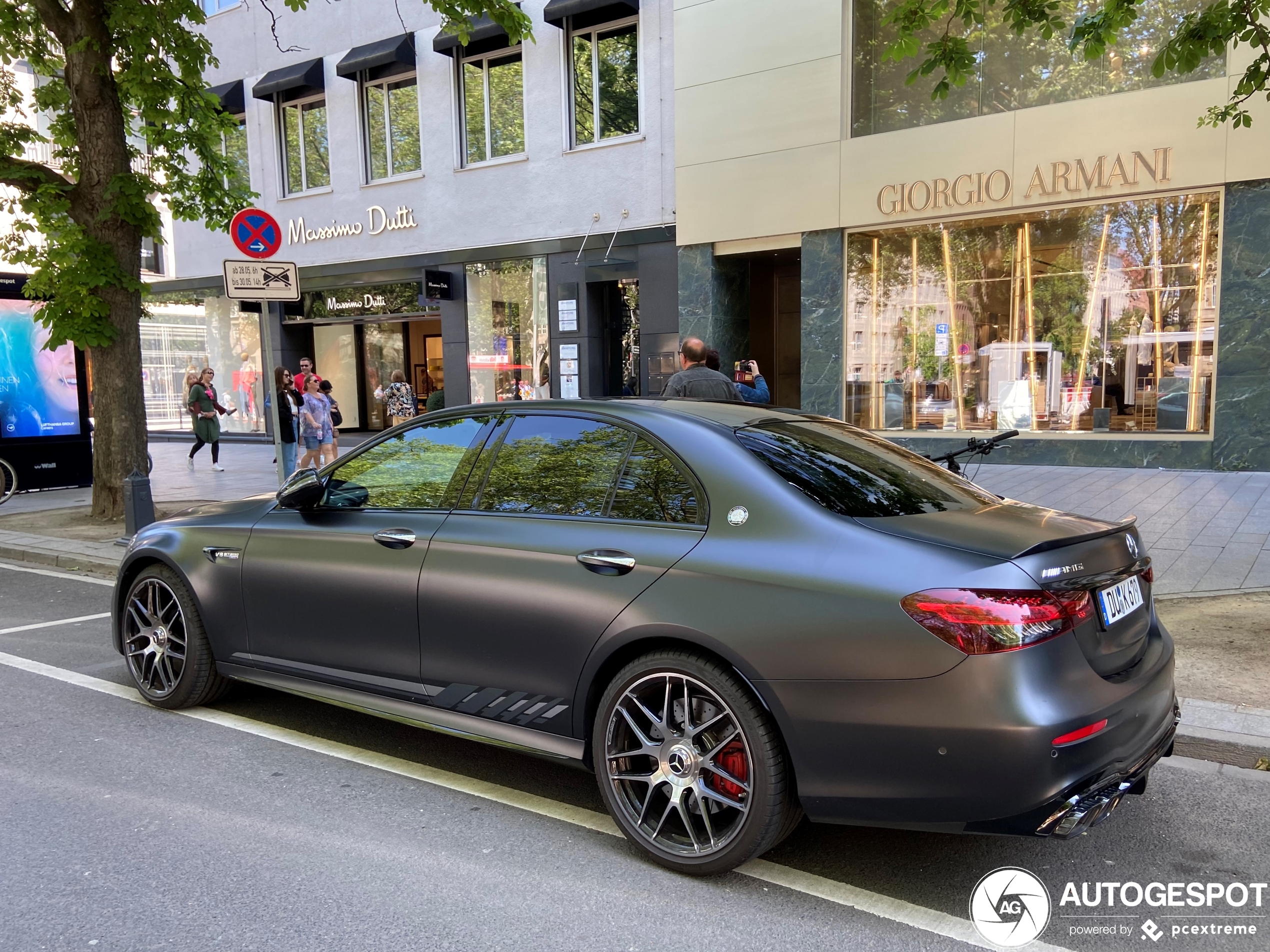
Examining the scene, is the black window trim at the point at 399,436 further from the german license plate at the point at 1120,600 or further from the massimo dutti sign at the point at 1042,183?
the massimo dutti sign at the point at 1042,183

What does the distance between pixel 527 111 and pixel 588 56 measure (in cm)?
152

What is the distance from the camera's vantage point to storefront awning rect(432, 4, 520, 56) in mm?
17031

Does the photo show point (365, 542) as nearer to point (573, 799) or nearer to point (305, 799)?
point (305, 799)

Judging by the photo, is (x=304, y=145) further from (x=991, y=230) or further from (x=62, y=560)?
(x=991, y=230)

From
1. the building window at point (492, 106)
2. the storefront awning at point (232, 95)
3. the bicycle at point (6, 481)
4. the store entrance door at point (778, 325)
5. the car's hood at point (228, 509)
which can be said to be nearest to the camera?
the car's hood at point (228, 509)

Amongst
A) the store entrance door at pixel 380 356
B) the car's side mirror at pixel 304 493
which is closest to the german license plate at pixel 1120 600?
the car's side mirror at pixel 304 493

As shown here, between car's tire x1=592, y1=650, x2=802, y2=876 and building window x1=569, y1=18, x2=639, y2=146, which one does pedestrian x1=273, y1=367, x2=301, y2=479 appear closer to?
building window x1=569, y1=18, x2=639, y2=146

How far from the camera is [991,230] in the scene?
545 inches

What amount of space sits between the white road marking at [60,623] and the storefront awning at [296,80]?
1601 cm

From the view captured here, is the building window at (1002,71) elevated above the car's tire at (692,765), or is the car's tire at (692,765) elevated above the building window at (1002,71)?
the building window at (1002,71)

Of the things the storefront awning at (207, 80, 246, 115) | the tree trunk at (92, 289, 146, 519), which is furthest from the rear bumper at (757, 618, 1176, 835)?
the storefront awning at (207, 80, 246, 115)

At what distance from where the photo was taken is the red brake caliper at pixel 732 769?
9.84 ft

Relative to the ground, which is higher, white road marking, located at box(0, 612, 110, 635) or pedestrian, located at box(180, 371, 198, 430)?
pedestrian, located at box(180, 371, 198, 430)

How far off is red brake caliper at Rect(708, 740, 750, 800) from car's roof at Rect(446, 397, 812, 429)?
1.17 m
